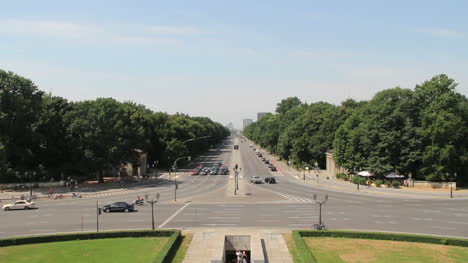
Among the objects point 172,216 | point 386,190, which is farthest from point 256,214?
point 386,190

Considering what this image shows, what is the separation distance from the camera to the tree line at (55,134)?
233 ft

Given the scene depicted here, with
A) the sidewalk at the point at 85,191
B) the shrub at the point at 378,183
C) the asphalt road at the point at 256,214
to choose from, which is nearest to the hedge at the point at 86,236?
the asphalt road at the point at 256,214

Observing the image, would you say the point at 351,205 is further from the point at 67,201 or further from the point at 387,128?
the point at 67,201

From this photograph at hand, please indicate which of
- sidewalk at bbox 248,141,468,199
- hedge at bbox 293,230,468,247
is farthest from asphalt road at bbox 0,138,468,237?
hedge at bbox 293,230,468,247

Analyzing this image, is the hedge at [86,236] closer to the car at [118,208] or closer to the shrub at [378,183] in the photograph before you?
the car at [118,208]

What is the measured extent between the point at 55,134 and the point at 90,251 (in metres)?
51.4

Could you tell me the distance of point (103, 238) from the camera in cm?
3619

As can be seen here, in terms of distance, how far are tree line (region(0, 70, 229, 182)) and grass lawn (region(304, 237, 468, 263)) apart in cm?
5275

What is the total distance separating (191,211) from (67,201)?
2168 cm

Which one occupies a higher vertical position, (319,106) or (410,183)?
(319,106)

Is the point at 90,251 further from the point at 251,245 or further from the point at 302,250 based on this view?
the point at 302,250

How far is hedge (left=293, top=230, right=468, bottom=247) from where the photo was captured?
33719mm

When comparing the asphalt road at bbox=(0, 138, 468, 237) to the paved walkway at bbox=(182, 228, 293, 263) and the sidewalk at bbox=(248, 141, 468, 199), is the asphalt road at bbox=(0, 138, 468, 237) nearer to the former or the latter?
the sidewalk at bbox=(248, 141, 468, 199)

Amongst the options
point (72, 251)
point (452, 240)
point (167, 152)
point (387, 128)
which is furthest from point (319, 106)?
point (72, 251)
